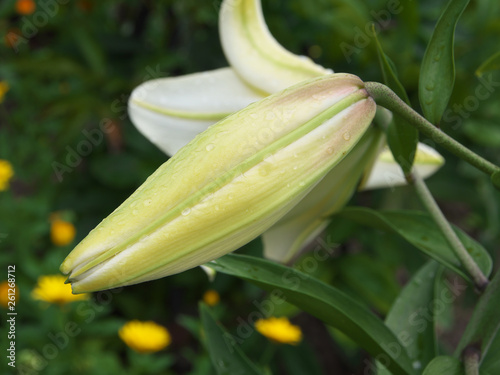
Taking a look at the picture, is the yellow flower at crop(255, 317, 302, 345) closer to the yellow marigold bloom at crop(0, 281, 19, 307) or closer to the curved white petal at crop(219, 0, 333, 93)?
the yellow marigold bloom at crop(0, 281, 19, 307)

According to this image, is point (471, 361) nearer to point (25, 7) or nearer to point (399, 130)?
point (399, 130)

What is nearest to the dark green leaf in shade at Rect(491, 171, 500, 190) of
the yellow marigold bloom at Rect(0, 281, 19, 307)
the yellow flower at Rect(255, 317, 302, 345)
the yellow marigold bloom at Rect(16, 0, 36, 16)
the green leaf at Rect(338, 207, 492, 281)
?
the green leaf at Rect(338, 207, 492, 281)

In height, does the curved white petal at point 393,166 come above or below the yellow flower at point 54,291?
above

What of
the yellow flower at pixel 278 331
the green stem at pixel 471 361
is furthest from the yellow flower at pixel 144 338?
the green stem at pixel 471 361

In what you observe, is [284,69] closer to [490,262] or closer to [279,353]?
[490,262]

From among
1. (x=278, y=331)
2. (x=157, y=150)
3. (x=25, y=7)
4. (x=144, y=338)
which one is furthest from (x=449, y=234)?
(x=25, y=7)

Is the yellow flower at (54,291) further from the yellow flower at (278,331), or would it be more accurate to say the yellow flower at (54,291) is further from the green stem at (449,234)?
the green stem at (449,234)

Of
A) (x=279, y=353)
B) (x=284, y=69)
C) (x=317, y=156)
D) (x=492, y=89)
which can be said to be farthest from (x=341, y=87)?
(x=279, y=353)
